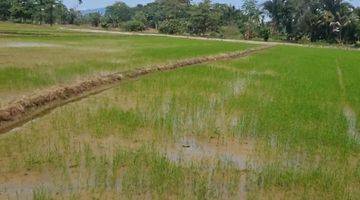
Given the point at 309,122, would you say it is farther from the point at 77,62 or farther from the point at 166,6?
the point at 166,6

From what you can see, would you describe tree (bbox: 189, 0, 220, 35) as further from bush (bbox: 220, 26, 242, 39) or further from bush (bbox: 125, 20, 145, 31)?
bush (bbox: 125, 20, 145, 31)

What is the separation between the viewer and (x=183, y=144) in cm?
668

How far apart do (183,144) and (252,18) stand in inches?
2471

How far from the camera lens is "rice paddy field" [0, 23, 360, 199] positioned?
4801 mm

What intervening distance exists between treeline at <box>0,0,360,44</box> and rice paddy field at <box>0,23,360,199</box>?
42300mm

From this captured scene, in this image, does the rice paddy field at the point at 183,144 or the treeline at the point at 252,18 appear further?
the treeline at the point at 252,18

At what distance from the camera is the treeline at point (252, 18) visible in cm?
5238

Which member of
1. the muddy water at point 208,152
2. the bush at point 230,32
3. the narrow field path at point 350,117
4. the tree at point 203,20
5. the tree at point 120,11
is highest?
the tree at point 120,11

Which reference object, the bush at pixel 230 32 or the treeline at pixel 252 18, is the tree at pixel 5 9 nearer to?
the treeline at pixel 252 18

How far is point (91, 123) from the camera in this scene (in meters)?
7.52

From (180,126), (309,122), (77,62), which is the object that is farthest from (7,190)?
(77,62)

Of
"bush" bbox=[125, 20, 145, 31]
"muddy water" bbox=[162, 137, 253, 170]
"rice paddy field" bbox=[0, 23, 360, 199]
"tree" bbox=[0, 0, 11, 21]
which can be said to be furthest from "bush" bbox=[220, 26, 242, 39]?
"muddy water" bbox=[162, 137, 253, 170]

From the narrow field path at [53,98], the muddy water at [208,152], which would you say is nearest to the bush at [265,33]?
the narrow field path at [53,98]

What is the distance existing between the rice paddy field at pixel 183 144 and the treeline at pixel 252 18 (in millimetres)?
42300
